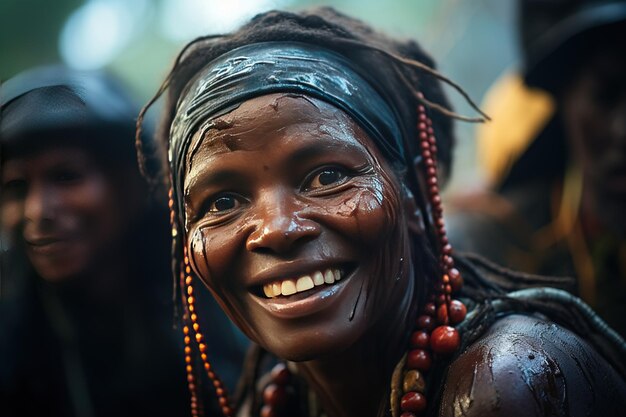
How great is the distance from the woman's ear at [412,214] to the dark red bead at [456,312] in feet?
0.77

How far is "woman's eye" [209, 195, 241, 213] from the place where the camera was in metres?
1.79

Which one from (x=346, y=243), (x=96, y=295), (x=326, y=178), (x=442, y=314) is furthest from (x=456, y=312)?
(x=96, y=295)

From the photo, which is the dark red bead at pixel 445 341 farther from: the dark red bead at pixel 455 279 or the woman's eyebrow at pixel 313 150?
the woman's eyebrow at pixel 313 150

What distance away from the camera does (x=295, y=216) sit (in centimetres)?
168

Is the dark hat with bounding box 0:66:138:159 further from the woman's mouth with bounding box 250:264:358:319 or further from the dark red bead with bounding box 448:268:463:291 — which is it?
the dark red bead with bounding box 448:268:463:291

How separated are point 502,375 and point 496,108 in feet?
12.1

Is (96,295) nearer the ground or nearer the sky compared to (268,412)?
nearer the sky

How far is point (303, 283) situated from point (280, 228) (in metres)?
0.16

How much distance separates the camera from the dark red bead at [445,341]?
6.00 feet

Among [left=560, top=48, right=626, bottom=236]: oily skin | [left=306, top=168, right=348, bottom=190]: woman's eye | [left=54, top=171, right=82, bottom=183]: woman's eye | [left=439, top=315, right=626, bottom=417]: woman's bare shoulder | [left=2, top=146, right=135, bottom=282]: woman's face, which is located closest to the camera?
[left=439, top=315, right=626, bottom=417]: woman's bare shoulder

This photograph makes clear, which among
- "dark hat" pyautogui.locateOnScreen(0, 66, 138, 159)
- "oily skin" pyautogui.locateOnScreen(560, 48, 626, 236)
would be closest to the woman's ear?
"dark hat" pyautogui.locateOnScreen(0, 66, 138, 159)

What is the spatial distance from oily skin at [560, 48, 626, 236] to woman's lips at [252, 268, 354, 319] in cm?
252

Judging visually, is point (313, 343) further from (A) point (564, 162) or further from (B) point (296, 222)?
(A) point (564, 162)

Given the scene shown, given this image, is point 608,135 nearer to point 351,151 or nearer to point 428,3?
point 351,151
